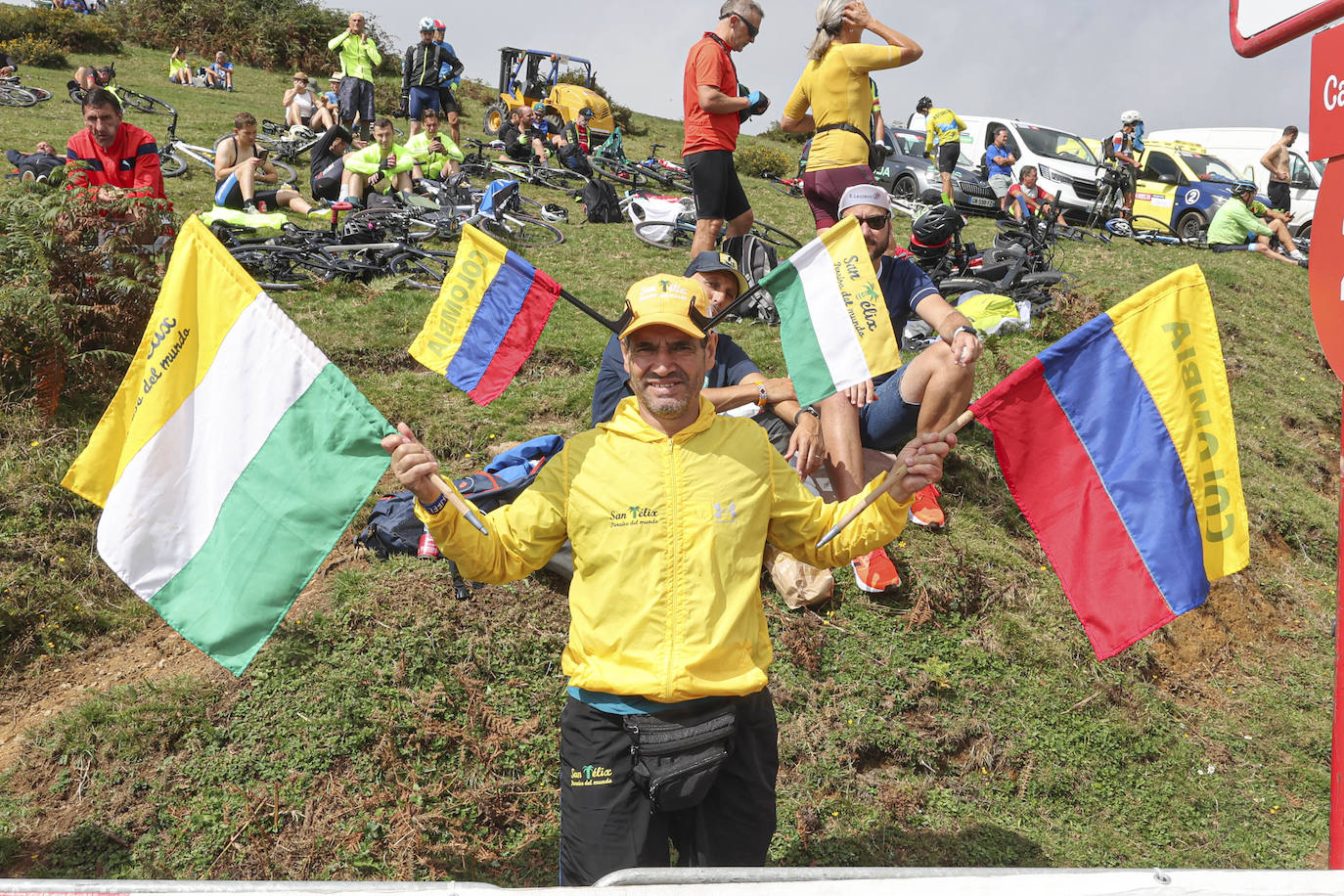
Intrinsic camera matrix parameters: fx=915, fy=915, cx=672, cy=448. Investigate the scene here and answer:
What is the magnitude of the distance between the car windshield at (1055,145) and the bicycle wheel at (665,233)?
403 inches

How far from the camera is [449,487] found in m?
2.51

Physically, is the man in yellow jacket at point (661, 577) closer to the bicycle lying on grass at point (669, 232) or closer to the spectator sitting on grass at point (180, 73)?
the bicycle lying on grass at point (669, 232)

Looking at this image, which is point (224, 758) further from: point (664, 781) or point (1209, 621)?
point (1209, 621)

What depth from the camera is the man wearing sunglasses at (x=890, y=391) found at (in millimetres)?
4570

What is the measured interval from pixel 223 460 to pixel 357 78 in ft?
48.5

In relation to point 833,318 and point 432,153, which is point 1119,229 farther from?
point 833,318

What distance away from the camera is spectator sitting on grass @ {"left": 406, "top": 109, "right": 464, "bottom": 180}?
13062mm

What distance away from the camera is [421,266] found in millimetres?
8797

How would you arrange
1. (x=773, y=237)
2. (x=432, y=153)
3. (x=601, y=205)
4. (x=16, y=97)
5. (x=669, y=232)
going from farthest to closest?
(x=16, y=97) < (x=432, y=153) < (x=773, y=237) < (x=601, y=205) < (x=669, y=232)

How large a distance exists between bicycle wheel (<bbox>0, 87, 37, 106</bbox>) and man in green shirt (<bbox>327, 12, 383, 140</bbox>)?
5.72 metres

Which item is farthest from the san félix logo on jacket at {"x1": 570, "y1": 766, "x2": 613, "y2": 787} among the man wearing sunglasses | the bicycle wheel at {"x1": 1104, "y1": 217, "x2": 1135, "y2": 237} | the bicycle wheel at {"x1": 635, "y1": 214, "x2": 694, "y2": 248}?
the bicycle wheel at {"x1": 1104, "y1": 217, "x2": 1135, "y2": 237}

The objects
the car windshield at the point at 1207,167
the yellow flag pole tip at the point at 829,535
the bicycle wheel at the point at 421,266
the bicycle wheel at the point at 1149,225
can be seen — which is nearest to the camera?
the yellow flag pole tip at the point at 829,535

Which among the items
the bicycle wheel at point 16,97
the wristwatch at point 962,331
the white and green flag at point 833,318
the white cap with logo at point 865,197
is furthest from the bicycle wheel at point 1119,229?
the bicycle wheel at point 16,97

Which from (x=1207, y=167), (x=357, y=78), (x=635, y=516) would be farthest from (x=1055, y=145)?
(x=635, y=516)
